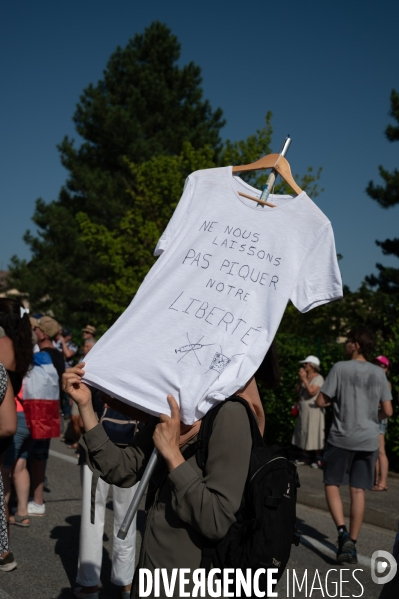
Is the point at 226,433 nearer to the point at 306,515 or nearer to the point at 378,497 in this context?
the point at 306,515

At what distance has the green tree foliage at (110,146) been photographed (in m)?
32.5

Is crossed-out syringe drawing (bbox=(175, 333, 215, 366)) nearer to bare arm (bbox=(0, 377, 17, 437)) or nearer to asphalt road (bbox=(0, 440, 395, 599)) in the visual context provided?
bare arm (bbox=(0, 377, 17, 437))

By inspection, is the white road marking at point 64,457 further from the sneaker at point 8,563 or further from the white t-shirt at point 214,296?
the white t-shirt at point 214,296

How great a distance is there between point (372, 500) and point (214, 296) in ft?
22.9

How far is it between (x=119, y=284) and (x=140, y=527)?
630 inches

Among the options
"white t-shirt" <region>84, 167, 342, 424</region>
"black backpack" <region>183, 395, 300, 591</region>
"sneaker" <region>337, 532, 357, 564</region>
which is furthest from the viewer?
"sneaker" <region>337, 532, 357, 564</region>

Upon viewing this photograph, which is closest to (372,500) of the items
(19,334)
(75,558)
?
(75,558)

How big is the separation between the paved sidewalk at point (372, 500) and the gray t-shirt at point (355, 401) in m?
1.97

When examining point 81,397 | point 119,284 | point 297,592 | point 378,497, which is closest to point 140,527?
point 297,592

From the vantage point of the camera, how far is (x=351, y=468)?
6395 mm

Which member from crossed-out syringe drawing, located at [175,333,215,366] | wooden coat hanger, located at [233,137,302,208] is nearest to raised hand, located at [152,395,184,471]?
crossed-out syringe drawing, located at [175,333,215,366]

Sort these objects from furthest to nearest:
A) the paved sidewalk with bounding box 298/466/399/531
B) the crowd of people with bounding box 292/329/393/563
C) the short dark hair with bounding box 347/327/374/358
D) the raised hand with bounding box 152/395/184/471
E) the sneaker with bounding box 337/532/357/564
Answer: the paved sidewalk with bounding box 298/466/399/531 → the short dark hair with bounding box 347/327/374/358 → the crowd of people with bounding box 292/329/393/563 → the sneaker with bounding box 337/532/357/564 → the raised hand with bounding box 152/395/184/471

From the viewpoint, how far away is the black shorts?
20.7ft

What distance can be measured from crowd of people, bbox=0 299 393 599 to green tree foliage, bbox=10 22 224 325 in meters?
23.0
